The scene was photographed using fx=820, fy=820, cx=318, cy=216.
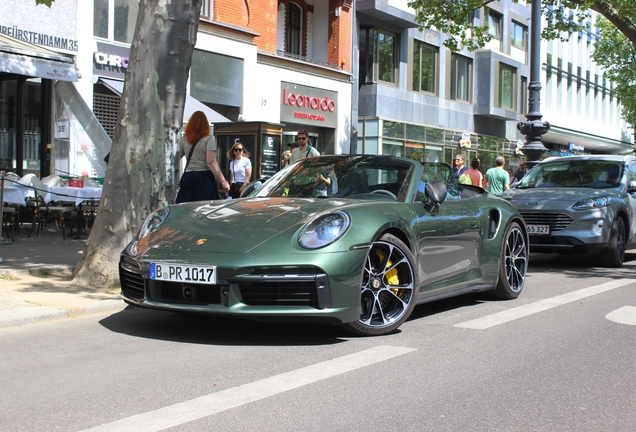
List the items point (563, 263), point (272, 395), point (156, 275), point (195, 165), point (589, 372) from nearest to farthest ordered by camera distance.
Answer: point (272, 395) → point (589, 372) → point (156, 275) → point (195, 165) → point (563, 263)

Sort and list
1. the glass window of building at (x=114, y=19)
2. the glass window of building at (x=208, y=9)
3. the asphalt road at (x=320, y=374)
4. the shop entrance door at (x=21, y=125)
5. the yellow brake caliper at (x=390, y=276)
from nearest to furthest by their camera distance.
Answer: the asphalt road at (x=320, y=374) < the yellow brake caliper at (x=390, y=276) < the shop entrance door at (x=21, y=125) < the glass window of building at (x=114, y=19) < the glass window of building at (x=208, y=9)

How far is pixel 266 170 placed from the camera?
1745cm

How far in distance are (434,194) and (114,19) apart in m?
13.8

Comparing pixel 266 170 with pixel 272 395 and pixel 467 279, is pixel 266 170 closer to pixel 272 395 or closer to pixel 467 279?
pixel 467 279

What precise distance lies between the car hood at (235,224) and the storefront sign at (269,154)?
425 inches

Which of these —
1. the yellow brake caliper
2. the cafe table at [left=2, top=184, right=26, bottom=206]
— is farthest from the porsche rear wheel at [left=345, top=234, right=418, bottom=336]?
the cafe table at [left=2, top=184, right=26, bottom=206]

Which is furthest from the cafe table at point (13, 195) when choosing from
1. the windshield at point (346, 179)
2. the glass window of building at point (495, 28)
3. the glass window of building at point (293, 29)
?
the glass window of building at point (495, 28)

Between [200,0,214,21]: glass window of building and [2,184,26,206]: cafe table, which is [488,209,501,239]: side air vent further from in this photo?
[200,0,214,21]: glass window of building

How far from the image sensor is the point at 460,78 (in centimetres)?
3578

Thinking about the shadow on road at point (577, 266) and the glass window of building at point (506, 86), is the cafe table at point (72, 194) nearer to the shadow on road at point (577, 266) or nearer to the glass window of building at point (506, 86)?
the shadow on road at point (577, 266)

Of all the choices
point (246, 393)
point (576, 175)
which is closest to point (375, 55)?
point (576, 175)

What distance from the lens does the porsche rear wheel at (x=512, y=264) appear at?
25.6 ft

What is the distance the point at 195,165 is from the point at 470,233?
12.4 feet

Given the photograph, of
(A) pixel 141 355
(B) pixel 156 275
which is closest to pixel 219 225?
(B) pixel 156 275
